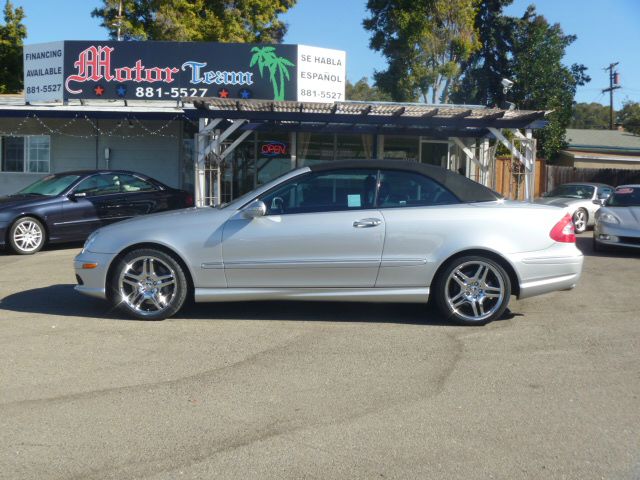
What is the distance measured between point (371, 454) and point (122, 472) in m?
1.31

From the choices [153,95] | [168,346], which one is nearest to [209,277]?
[168,346]

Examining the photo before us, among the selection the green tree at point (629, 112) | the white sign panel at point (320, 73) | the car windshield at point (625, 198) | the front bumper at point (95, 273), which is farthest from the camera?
the green tree at point (629, 112)

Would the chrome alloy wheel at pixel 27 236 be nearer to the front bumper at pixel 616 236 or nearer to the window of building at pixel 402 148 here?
the front bumper at pixel 616 236

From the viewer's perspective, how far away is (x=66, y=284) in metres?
8.89

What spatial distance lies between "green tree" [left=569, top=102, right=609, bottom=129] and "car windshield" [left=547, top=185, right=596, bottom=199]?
58.7 meters

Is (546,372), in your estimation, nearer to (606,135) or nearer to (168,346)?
(168,346)

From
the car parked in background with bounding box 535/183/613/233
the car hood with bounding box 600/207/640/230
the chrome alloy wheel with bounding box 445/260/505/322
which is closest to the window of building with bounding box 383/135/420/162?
the car parked in background with bounding box 535/183/613/233

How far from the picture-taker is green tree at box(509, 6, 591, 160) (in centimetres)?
3069

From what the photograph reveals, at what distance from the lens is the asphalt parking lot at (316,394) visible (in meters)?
3.83

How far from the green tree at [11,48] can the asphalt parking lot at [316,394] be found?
25.0m

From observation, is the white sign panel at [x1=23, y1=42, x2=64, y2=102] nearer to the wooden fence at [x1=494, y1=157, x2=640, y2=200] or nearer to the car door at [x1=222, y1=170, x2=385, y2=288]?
the car door at [x1=222, y1=170, x2=385, y2=288]

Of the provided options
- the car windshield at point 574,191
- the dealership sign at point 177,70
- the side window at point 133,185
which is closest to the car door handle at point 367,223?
the side window at point 133,185

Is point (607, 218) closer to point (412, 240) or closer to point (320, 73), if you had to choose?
point (412, 240)

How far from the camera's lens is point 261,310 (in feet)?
24.3
